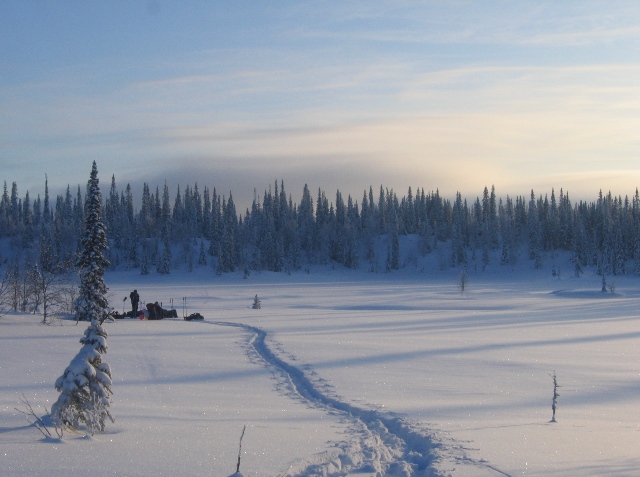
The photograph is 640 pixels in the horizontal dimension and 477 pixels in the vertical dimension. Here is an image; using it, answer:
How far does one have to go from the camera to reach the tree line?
100 metres

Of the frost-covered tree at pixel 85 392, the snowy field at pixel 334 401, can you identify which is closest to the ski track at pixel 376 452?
the snowy field at pixel 334 401

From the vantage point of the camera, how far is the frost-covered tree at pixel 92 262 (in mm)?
26891

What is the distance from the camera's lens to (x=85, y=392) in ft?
25.1

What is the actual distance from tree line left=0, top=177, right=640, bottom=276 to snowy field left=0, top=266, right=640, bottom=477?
69678mm

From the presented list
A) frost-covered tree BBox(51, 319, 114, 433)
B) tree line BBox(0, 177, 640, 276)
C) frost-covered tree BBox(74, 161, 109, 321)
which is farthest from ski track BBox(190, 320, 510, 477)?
tree line BBox(0, 177, 640, 276)

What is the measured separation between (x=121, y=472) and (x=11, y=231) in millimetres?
135341

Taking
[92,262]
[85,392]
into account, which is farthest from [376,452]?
[92,262]

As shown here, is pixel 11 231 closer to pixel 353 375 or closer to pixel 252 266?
pixel 252 266

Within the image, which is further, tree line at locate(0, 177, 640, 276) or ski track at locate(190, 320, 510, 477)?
tree line at locate(0, 177, 640, 276)

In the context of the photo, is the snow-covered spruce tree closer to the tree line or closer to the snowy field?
the snowy field

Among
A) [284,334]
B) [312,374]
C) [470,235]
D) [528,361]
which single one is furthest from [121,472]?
[470,235]

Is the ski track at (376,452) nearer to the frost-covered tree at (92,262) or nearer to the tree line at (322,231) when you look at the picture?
the frost-covered tree at (92,262)

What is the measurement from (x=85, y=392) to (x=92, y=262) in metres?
20.8

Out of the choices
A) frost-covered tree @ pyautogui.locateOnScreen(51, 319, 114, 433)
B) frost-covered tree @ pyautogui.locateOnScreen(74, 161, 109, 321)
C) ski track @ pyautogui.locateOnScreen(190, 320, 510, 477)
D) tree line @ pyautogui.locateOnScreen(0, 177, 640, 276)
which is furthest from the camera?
tree line @ pyautogui.locateOnScreen(0, 177, 640, 276)
